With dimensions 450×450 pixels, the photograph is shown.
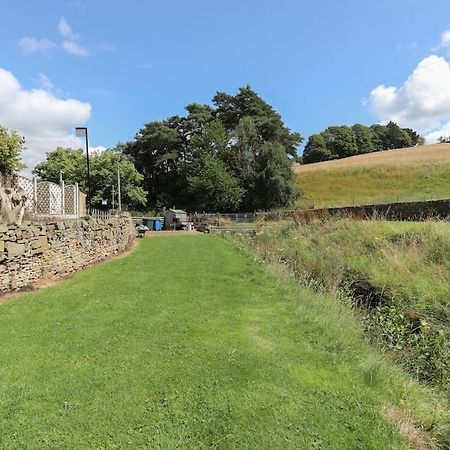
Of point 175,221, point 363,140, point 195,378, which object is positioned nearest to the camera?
point 195,378

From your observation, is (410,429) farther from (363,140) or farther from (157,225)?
(363,140)

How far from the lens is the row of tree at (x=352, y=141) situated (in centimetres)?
8162

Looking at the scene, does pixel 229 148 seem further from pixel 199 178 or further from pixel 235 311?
pixel 235 311

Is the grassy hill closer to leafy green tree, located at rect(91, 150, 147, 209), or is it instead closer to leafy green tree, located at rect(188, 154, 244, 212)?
leafy green tree, located at rect(188, 154, 244, 212)

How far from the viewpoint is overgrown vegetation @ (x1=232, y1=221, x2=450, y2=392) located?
5.41m

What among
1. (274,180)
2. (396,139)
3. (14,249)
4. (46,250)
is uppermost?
(396,139)

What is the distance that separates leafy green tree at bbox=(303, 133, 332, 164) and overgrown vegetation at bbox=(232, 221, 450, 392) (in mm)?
69005

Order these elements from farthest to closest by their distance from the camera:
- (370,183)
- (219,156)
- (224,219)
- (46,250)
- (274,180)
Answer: (219,156) < (370,183) < (274,180) < (224,219) < (46,250)

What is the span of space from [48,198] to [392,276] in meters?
11.0

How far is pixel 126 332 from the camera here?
5148mm

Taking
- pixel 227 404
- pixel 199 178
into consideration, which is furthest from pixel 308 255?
pixel 199 178

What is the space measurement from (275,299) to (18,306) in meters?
4.03

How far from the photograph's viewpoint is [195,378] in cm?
390

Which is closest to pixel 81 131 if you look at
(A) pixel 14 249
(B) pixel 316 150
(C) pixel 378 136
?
(A) pixel 14 249
